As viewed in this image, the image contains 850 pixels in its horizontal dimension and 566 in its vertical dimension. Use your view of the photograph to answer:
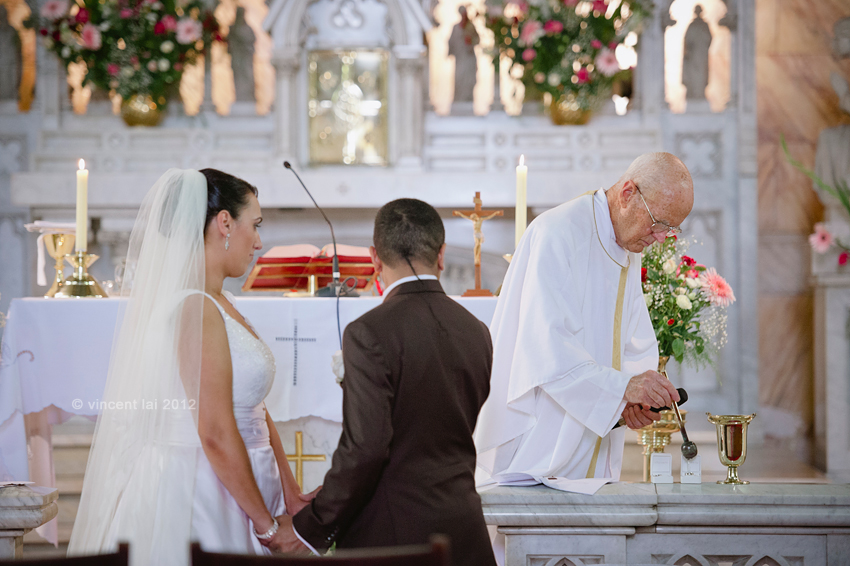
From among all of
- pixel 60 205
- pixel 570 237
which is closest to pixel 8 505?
pixel 570 237

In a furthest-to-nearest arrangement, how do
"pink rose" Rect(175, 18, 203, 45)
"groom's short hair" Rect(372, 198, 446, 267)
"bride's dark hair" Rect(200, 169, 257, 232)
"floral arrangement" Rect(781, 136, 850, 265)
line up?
"floral arrangement" Rect(781, 136, 850, 265)
"pink rose" Rect(175, 18, 203, 45)
"bride's dark hair" Rect(200, 169, 257, 232)
"groom's short hair" Rect(372, 198, 446, 267)

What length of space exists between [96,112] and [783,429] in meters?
6.00

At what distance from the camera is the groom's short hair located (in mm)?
2053

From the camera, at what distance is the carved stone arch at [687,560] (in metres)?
2.20

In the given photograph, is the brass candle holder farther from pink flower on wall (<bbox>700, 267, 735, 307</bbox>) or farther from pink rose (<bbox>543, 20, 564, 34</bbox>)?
pink rose (<bbox>543, 20, 564, 34</bbox>)

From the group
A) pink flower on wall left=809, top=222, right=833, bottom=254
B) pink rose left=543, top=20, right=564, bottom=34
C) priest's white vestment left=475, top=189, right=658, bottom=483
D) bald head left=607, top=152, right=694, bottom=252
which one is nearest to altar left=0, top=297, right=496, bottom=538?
priest's white vestment left=475, top=189, right=658, bottom=483

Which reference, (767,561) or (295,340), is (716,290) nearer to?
(767,561)

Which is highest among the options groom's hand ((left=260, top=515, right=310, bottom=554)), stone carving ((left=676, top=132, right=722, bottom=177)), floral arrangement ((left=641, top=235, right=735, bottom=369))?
stone carving ((left=676, top=132, right=722, bottom=177))

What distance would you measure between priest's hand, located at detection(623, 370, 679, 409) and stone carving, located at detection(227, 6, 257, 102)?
437cm

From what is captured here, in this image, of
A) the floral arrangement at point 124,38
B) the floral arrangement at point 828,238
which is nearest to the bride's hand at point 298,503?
the floral arrangement at point 124,38

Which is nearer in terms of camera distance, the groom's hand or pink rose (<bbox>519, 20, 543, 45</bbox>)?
the groom's hand

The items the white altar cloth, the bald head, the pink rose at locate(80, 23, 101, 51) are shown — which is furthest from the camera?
the pink rose at locate(80, 23, 101, 51)

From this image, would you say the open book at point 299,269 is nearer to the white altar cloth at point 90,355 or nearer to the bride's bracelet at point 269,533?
the white altar cloth at point 90,355

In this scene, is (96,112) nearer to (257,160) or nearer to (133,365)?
(257,160)
